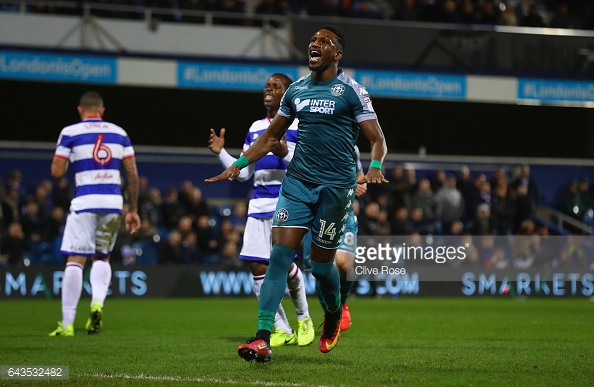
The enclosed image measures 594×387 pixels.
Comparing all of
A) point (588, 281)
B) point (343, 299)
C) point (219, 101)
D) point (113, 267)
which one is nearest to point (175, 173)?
point (219, 101)

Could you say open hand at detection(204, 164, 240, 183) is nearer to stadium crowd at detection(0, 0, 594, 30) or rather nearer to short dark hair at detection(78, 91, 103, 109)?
short dark hair at detection(78, 91, 103, 109)

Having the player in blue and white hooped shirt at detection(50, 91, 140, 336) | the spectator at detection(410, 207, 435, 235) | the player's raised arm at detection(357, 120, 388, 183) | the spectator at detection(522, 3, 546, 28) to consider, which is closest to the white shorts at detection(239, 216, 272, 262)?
the player in blue and white hooped shirt at detection(50, 91, 140, 336)

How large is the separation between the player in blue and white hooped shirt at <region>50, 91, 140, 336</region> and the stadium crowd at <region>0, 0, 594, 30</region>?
10572 millimetres

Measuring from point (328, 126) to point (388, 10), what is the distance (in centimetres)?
1779

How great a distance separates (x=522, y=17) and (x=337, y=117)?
63.5ft

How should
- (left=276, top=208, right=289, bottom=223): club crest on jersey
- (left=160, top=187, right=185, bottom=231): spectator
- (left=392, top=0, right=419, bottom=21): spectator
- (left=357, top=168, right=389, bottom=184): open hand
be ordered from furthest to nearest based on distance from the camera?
(left=392, top=0, right=419, bottom=21): spectator < (left=160, top=187, right=185, bottom=231): spectator < (left=276, top=208, right=289, bottom=223): club crest on jersey < (left=357, top=168, right=389, bottom=184): open hand

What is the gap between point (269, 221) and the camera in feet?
30.0

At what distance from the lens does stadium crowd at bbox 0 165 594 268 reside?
731 inches

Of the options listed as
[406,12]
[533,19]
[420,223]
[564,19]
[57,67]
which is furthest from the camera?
[564,19]

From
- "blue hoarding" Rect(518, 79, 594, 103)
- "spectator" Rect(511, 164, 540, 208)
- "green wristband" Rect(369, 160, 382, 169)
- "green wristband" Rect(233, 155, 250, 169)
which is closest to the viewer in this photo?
"green wristband" Rect(369, 160, 382, 169)

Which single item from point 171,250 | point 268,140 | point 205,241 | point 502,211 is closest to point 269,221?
point 268,140

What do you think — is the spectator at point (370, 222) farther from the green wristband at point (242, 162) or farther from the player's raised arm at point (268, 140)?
the green wristband at point (242, 162)

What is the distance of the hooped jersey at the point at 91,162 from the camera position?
10258mm

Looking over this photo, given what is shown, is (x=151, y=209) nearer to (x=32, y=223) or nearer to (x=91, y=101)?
(x=32, y=223)
